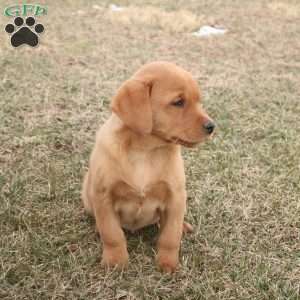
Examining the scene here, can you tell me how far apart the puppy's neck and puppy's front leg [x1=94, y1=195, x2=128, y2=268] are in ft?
1.06

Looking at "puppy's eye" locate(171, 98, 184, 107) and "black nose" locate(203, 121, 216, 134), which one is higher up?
"puppy's eye" locate(171, 98, 184, 107)

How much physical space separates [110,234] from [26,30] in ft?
6.01

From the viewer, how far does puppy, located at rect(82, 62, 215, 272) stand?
2693mm

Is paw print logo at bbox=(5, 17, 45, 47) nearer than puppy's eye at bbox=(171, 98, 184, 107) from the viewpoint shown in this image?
No

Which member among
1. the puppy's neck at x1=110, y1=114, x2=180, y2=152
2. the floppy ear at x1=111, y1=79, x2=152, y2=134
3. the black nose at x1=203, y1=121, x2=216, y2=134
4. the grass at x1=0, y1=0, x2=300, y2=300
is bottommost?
the grass at x1=0, y1=0, x2=300, y2=300

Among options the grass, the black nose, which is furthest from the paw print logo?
the black nose

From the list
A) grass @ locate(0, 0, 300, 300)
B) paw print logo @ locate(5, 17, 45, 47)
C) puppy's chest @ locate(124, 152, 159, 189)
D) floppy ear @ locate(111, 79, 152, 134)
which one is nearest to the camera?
floppy ear @ locate(111, 79, 152, 134)

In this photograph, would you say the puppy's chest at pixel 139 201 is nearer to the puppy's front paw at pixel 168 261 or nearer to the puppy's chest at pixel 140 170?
the puppy's chest at pixel 140 170

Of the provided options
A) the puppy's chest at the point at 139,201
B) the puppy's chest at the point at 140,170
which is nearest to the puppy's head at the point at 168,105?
the puppy's chest at the point at 140,170

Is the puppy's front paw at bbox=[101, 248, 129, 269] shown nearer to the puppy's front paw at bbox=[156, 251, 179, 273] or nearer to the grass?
the grass

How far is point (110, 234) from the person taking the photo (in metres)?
2.86

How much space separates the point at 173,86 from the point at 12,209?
59.3 inches

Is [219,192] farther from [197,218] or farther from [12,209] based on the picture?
[12,209]

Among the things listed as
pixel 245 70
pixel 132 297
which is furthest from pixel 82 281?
pixel 245 70
